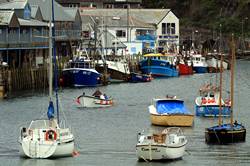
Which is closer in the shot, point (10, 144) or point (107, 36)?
point (10, 144)

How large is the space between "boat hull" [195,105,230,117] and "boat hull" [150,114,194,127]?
213 inches

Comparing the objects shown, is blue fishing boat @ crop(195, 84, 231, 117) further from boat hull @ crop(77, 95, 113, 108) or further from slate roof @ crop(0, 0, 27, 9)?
slate roof @ crop(0, 0, 27, 9)

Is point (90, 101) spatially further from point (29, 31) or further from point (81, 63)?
point (29, 31)

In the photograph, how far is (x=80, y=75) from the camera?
109188 mm

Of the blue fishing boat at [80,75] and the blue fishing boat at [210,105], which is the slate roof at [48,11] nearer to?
the blue fishing boat at [80,75]

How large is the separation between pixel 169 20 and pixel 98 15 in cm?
1384

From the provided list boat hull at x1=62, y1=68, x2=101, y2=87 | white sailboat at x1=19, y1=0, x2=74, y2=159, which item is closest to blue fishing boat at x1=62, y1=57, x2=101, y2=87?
boat hull at x1=62, y1=68, x2=101, y2=87

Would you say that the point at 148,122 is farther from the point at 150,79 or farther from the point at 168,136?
the point at 150,79

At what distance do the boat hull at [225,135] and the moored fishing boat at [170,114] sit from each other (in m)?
7.76

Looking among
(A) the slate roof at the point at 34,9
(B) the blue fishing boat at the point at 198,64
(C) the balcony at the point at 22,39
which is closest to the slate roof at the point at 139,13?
(B) the blue fishing boat at the point at 198,64

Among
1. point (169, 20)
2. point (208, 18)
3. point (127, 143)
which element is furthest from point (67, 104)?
point (208, 18)

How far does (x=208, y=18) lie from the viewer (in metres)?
198

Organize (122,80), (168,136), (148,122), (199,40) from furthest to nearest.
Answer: (199,40) → (122,80) → (148,122) → (168,136)

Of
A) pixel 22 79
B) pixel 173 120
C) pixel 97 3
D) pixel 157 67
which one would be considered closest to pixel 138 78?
pixel 157 67
